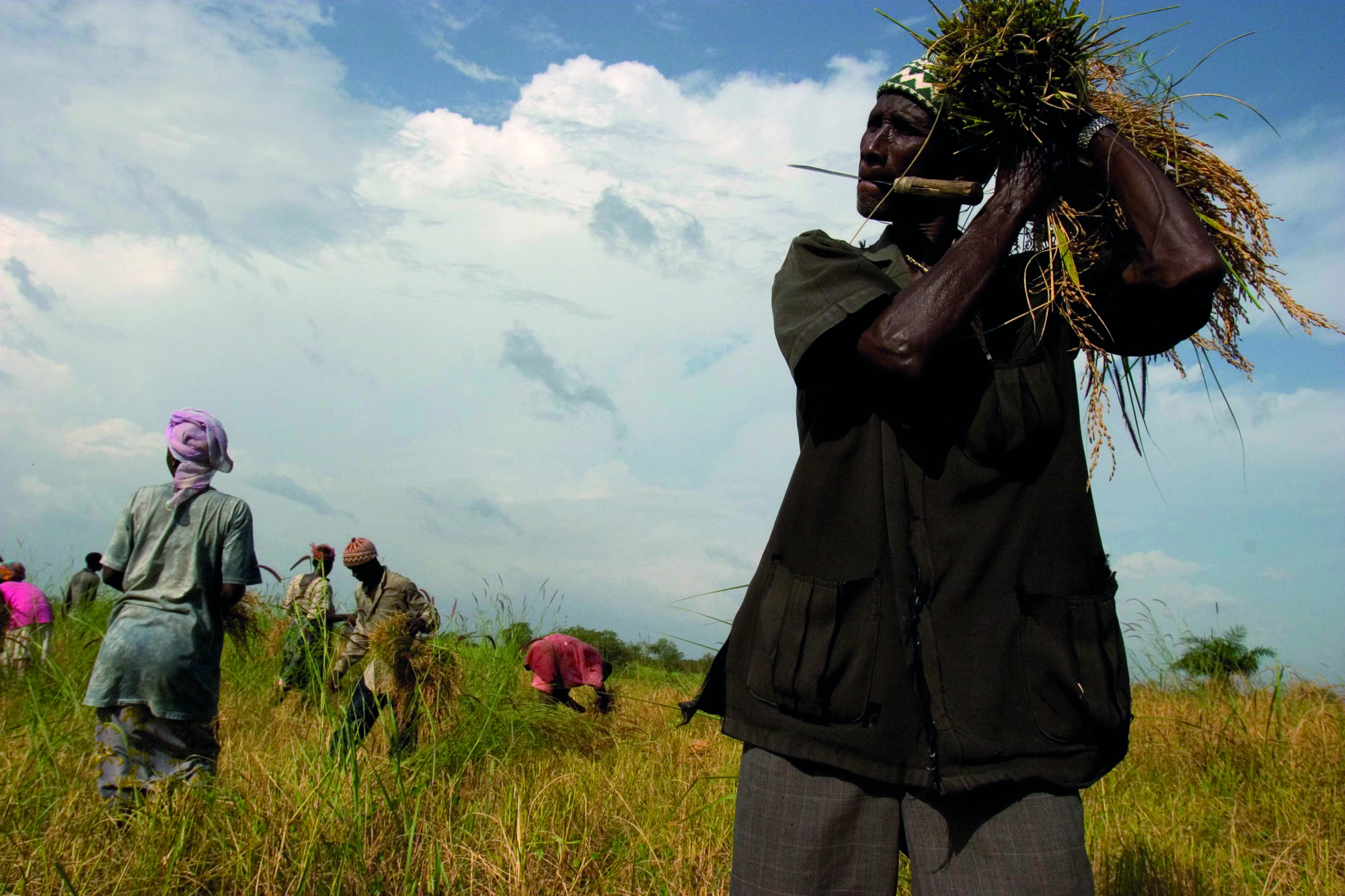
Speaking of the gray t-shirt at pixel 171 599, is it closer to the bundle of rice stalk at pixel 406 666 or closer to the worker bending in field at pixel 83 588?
the bundle of rice stalk at pixel 406 666

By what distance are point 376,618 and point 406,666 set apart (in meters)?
1.87

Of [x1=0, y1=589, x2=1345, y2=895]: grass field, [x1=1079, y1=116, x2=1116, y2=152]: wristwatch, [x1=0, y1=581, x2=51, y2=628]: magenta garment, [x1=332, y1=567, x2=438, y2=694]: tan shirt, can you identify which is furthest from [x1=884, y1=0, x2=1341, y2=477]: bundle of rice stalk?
[x1=0, y1=581, x2=51, y2=628]: magenta garment

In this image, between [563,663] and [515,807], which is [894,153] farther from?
[563,663]

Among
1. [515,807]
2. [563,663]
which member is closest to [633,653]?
[563,663]

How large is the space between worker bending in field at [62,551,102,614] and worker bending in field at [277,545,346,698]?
8.06 ft

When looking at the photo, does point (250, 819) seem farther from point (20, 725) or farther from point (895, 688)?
point (20, 725)

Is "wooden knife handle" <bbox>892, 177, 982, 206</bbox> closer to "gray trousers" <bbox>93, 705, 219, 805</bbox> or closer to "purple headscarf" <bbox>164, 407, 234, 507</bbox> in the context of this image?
"gray trousers" <bbox>93, 705, 219, 805</bbox>

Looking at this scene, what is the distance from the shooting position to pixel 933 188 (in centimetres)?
167

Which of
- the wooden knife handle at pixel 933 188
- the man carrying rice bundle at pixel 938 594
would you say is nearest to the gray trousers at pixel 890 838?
the man carrying rice bundle at pixel 938 594

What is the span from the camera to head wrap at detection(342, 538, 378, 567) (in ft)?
21.4

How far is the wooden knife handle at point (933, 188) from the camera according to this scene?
1671 mm

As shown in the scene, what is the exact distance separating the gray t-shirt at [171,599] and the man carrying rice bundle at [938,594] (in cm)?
287

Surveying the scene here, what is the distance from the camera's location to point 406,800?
3.04 metres

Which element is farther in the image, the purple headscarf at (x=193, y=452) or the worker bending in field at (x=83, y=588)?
the worker bending in field at (x=83, y=588)
